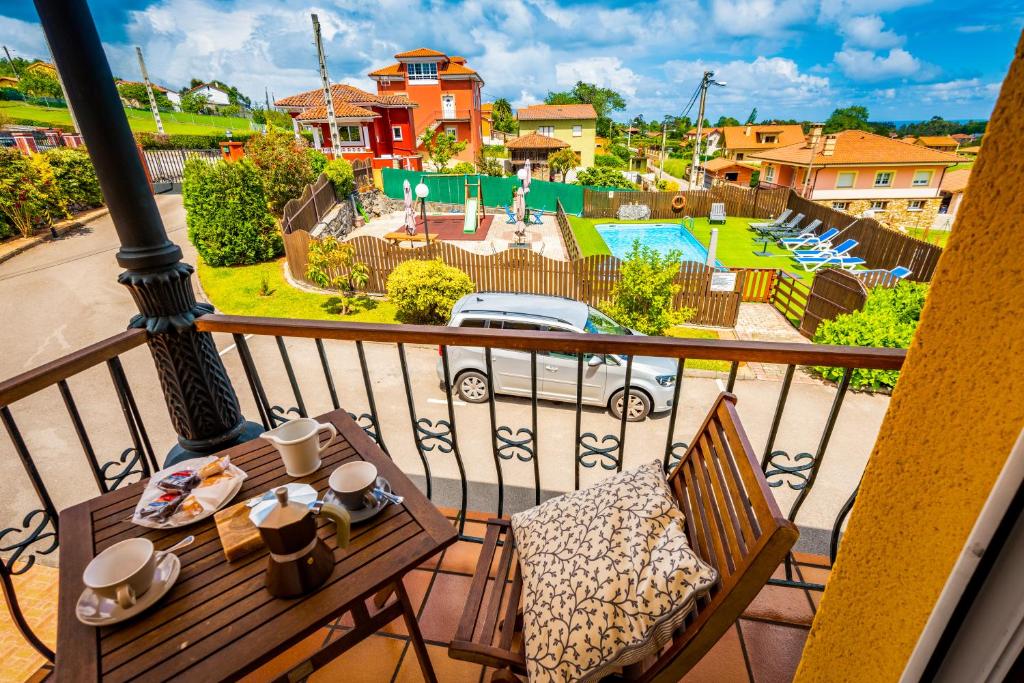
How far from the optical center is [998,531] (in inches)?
26.1

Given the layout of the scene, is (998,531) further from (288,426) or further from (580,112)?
(580,112)

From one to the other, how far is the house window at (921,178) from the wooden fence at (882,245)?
1328cm

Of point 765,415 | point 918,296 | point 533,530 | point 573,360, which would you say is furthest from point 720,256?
point 533,530

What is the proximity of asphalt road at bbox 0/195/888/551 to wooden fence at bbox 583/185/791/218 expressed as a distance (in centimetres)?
1823

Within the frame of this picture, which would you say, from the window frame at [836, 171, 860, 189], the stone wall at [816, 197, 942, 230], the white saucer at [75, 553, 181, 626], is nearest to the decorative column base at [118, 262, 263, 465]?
the white saucer at [75, 553, 181, 626]

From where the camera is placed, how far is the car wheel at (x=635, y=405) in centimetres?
664

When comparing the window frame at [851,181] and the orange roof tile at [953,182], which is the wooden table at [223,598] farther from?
the orange roof tile at [953,182]

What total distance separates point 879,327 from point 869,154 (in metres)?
26.5

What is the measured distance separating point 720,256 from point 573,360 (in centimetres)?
1361

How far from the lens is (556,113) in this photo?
123 feet

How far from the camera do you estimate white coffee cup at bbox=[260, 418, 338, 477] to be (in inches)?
61.6

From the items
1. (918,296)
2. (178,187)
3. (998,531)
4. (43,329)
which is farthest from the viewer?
(178,187)

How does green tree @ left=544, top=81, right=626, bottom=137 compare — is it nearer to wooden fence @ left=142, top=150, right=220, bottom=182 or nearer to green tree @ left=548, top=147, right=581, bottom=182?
green tree @ left=548, top=147, right=581, bottom=182

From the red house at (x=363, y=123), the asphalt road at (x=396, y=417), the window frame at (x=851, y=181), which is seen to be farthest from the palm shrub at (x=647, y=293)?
the window frame at (x=851, y=181)
